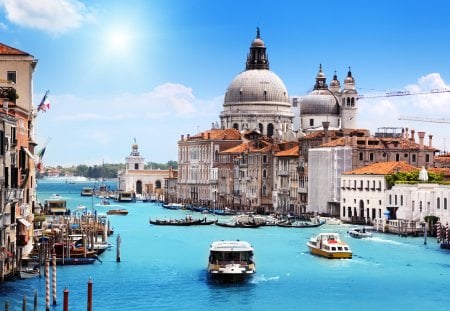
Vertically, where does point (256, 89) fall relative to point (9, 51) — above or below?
above

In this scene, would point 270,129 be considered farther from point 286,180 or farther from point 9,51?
point 9,51

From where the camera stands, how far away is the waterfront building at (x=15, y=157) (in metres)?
25.4

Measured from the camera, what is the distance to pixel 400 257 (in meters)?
38.2

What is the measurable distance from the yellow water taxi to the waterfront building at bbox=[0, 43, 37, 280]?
34.8 feet

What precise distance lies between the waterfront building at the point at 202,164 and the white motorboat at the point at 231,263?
2089 inches

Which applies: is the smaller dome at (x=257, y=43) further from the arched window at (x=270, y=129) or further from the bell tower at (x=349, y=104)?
the bell tower at (x=349, y=104)

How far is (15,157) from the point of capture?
26828mm

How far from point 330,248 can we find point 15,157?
14.0 m

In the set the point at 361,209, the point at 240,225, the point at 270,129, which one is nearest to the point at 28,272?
the point at 240,225

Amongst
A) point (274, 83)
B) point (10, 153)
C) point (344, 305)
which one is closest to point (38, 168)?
point (10, 153)

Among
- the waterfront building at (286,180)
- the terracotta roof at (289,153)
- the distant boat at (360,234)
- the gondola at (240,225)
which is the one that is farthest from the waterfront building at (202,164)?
the distant boat at (360,234)

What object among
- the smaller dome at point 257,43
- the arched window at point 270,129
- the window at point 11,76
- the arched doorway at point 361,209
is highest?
the smaller dome at point 257,43

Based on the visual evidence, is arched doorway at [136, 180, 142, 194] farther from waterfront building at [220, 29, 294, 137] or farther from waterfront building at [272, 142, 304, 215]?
waterfront building at [272, 142, 304, 215]

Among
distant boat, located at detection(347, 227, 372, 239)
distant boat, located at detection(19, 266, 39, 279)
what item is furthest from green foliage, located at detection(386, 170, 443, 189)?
distant boat, located at detection(19, 266, 39, 279)
